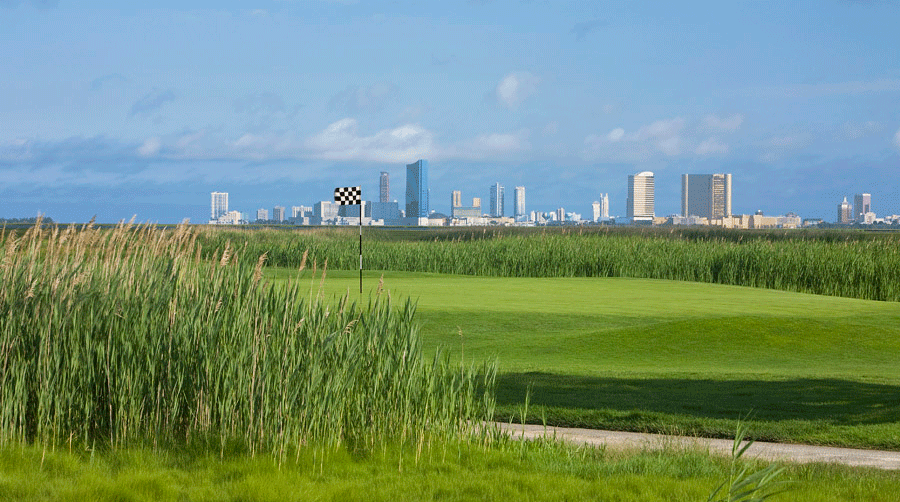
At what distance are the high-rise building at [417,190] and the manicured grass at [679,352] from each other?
15368 centimetres

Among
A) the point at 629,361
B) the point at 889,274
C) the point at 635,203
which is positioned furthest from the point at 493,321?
the point at 635,203

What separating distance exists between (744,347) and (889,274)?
14.7 meters

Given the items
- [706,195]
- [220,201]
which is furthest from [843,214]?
[220,201]

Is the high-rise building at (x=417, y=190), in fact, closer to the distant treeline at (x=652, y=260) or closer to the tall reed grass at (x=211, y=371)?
the distant treeline at (x=652, y=260)

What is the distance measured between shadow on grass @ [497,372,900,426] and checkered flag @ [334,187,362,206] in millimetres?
14189

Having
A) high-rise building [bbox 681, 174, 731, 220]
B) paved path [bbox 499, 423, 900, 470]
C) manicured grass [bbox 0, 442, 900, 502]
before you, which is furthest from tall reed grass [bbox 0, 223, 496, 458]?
high-rise building [bbox 681, 174, 731, 220]

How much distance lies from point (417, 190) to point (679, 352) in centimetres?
16462

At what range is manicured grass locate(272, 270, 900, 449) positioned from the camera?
8289mm

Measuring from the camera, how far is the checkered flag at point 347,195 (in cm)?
2388

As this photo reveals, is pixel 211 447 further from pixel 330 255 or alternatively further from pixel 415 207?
pixel 415 207

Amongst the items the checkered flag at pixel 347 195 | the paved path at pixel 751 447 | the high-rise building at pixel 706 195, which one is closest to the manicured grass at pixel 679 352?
the paved path at pixel 751 447

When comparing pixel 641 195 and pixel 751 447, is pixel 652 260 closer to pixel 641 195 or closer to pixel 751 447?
pixel 751 447

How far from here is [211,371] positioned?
6.14m

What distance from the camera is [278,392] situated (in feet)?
19.5
